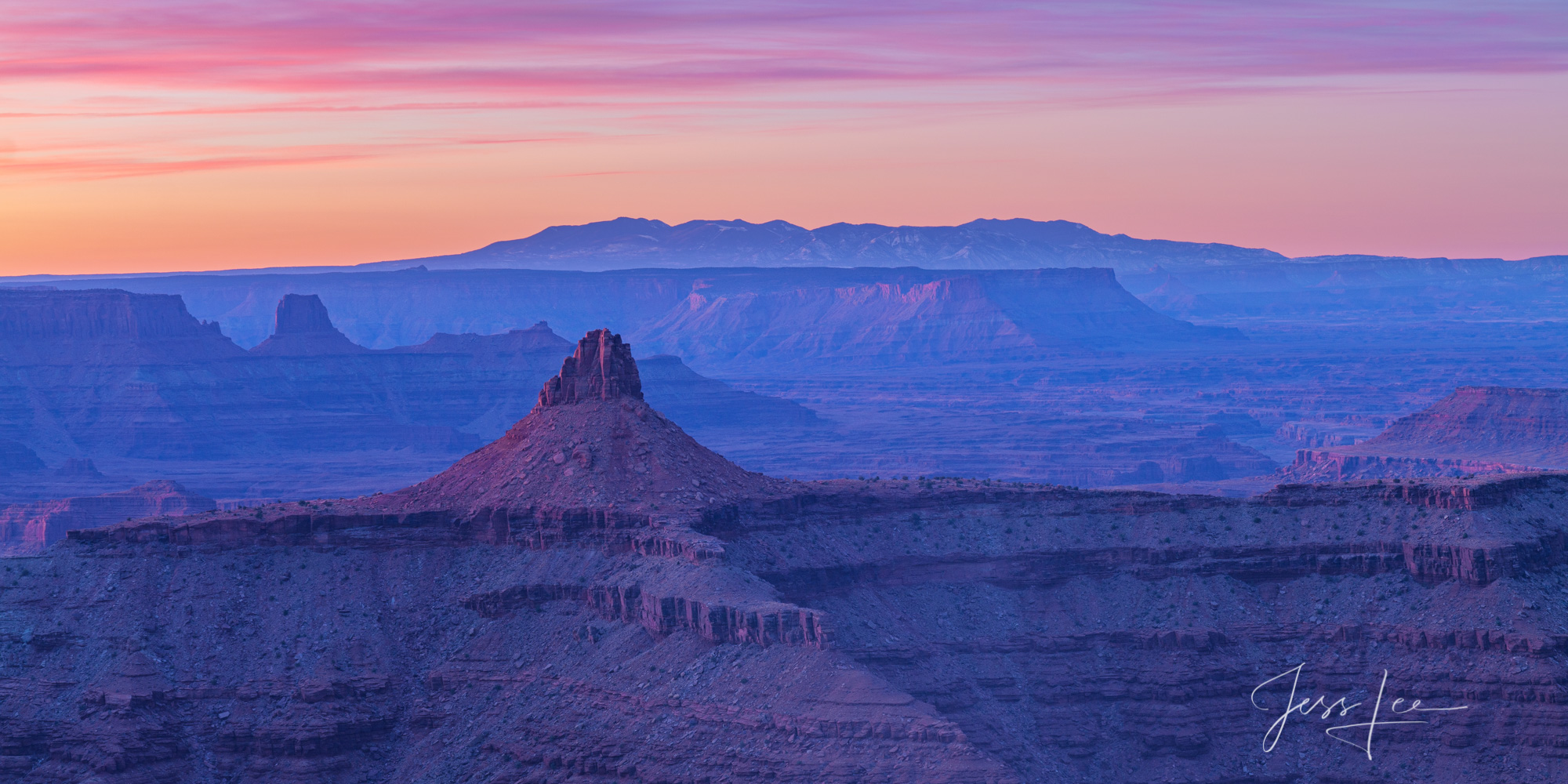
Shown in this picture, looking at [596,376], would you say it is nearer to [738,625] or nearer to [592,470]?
[592,470]

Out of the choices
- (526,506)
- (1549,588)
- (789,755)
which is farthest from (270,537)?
(1549,588)

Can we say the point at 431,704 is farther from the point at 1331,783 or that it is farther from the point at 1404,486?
the point at 1404,486
